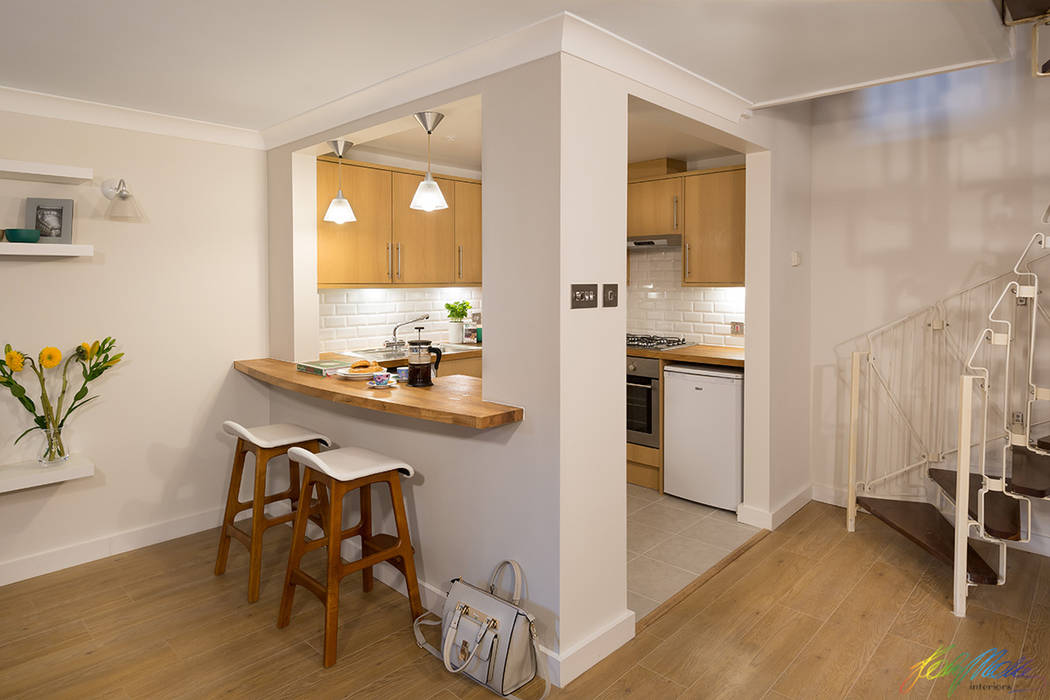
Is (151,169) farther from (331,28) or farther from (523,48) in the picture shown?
(523,48)

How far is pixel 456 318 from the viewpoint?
5348mm

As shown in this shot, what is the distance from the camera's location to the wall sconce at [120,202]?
132 inches

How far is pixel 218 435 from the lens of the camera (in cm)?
394

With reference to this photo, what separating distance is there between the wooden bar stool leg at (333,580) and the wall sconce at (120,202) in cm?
208

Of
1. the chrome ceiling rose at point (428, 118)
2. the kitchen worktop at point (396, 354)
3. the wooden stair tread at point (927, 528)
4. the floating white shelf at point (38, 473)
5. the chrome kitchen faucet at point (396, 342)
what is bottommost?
the wooden stair tread at point (927, 528)

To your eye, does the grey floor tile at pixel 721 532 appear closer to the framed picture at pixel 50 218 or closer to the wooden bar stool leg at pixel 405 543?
the wooden bar stool leg at pixel 405 543

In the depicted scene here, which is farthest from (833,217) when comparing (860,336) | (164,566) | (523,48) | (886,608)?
(164,566)

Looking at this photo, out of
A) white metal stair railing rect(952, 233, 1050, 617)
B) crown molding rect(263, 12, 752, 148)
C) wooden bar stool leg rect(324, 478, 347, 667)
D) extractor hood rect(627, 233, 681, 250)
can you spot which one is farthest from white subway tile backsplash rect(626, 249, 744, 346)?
wooden bar stool leg rect(324, 478, 347, 667)

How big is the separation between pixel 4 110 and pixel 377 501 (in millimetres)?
2623

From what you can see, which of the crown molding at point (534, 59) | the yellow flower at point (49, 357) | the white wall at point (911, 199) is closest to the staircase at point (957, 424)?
the white wall at point (911, 199)

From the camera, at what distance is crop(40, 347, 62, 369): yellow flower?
124 inches

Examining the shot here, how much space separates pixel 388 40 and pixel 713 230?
2791mm

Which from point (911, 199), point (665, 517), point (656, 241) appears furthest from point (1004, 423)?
point (656, 241)

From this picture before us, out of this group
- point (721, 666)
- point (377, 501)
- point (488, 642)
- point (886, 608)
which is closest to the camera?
point (488, 642)
